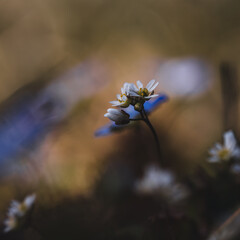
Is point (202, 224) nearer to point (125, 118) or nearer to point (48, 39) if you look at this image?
point (125, 118)

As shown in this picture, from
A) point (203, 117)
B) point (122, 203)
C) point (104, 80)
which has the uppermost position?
point (104, 80)

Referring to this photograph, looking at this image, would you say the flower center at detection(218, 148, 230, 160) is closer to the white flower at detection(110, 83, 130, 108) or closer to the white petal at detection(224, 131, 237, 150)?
the white petal at detection(224, 131, 237, 150)

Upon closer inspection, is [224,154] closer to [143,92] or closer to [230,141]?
Answer: [230,141]

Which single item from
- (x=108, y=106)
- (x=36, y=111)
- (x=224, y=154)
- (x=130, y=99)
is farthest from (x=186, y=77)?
(x=130, y=99)

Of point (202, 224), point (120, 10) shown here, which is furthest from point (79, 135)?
point (120, 10)

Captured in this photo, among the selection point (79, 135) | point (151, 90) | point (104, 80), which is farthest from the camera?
point (104, 80)

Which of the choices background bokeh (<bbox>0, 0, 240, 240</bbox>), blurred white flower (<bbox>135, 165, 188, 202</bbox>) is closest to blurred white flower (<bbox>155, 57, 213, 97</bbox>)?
background bokeh (<bbox>0, 0, 240, 240</bbox>)
